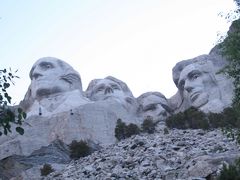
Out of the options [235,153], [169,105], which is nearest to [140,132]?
[235,153]

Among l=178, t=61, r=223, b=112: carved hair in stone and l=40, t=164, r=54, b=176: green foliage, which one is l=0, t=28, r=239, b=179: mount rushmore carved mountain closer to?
l=178, t=61, r=223, b=112: carved hair in stone

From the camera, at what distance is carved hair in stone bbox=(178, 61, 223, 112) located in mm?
35438

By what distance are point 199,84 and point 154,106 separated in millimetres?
3439

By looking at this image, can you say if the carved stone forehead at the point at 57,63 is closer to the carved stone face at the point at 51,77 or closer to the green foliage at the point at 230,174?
the carved stone face at the point at 51,77

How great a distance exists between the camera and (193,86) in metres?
37.2

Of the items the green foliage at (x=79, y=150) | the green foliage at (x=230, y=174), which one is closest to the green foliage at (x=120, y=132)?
the green foliage at (x=79, y=150)

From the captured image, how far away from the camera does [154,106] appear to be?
39.1 meters

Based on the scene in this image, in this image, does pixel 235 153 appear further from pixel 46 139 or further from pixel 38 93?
pixel 38 93

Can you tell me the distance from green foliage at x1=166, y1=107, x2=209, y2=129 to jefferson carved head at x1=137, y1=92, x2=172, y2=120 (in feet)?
31.2

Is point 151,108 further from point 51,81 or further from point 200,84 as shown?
point 51,81

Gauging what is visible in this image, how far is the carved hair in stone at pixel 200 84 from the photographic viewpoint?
35.4 m

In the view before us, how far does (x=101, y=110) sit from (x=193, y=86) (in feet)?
21.1

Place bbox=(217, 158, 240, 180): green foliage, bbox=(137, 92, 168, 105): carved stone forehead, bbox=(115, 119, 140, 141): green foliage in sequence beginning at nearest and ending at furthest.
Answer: bbox=(217, 158, 240, 180): green foliage → bbox=(115, 119, 140, 141): green foliage → bbox=(137, 92, 168, 105): carved stone forehead

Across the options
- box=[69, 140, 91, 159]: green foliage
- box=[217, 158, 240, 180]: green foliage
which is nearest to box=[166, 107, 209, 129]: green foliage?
box=[69, 140, 91, 159]: green foliage
